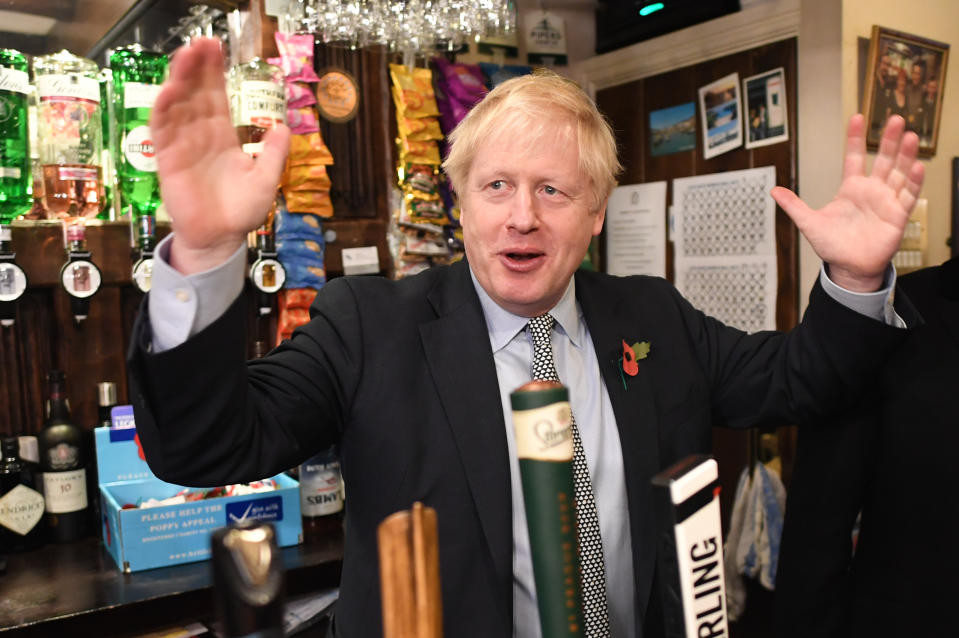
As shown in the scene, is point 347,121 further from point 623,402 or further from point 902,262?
point 902,262

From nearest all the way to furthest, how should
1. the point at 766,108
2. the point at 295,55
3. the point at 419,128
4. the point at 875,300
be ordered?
1. the point at 875,300
2. the point at 295,55
3. the point at 419,128
4. the point at 766,108

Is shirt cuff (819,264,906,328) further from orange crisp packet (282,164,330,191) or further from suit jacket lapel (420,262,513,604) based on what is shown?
orange crisp packet (282,164,330,191)

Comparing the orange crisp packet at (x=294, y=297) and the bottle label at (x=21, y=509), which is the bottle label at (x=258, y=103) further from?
the bottle label at (x=21, y=509)


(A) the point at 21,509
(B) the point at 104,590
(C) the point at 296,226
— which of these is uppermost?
(C) the point at 296,226

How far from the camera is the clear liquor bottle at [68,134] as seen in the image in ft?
6.43

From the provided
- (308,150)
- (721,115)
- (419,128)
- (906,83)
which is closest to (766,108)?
(721,115)

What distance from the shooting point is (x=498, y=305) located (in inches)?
55.8

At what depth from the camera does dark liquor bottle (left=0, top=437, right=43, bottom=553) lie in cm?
193

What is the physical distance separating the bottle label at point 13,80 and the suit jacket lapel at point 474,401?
1.23m

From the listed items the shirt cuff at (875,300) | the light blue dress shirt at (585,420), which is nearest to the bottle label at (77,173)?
the light blue dress shirt at (585,420)

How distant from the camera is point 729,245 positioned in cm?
327

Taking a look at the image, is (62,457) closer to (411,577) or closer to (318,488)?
(318,488)

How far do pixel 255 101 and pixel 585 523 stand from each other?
1.55 m

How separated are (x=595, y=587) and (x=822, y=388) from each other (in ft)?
1.91
